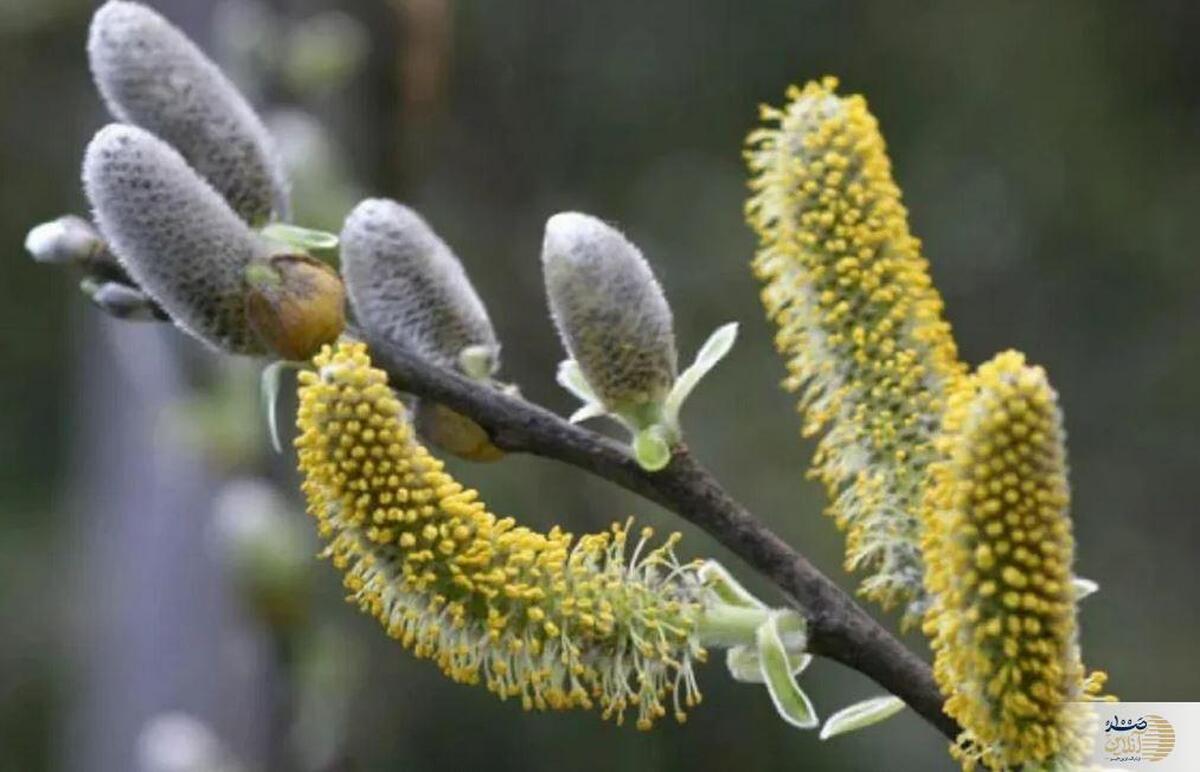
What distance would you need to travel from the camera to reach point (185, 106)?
4.23ft

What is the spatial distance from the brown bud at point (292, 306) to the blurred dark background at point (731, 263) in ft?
7.51

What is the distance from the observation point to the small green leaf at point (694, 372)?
1203 mm

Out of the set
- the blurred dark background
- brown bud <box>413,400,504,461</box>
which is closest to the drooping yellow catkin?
Answer: brown bud <box>413,400,504,461</box>

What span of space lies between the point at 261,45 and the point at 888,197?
1.55m

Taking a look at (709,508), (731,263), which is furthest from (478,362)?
(731,263)

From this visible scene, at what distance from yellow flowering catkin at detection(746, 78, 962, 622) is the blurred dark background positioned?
2.30 metres

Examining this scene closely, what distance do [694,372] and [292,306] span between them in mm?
262

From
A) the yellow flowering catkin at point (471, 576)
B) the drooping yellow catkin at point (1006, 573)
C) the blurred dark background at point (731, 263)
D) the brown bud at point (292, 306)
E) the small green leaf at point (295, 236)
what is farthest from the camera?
the blurred dark background at point (731, 263)

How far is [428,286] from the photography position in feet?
4.07

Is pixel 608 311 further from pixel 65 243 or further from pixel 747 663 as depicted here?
pixel 65 243

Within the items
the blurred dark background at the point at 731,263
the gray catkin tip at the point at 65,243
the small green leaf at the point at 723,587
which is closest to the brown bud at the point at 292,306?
the gray catkin tip at the point at 65,243

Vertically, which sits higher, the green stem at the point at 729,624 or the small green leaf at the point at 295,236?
the small green leaf at the point at 295,236

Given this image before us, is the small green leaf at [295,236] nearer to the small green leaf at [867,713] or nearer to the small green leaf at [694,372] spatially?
the small green leaf at [694,372]

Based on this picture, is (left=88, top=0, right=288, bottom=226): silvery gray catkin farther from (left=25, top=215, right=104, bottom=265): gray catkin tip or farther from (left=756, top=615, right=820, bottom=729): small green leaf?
(left=756, top=615, right=820, bottom=729): small green leaf
